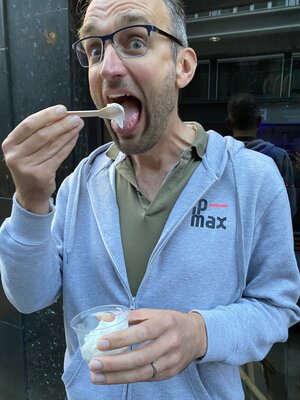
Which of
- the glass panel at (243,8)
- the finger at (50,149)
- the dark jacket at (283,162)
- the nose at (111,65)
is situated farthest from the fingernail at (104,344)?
the glass panel at (243,8)

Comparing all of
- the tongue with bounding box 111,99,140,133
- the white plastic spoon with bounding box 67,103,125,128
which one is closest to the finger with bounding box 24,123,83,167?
the white plastic spoon with bounding box 67,103,125,128

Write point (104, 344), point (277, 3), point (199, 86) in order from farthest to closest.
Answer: point (199, 86)
point (277, 3)
point (104, 344)

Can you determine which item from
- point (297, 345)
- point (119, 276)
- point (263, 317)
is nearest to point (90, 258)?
point (119, 276)

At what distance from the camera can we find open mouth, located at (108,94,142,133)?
4.79 feet

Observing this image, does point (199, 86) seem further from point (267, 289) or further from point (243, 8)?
point (267, 289)

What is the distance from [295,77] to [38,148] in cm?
189

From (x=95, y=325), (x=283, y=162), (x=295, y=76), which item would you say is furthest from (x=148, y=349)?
(x=295, y=76)

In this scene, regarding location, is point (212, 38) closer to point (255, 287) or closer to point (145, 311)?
point (255, 287)

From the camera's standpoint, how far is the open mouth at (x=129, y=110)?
1459mm

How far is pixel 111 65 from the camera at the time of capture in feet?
4.49

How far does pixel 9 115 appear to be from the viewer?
2.92 m

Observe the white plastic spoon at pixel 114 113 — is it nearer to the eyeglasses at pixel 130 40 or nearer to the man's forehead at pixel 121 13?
the eyeglasses at pixel 130 40

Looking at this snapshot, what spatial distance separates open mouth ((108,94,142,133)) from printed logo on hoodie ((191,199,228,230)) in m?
0.41

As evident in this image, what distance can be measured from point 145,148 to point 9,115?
1.85 metres
